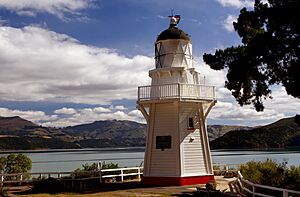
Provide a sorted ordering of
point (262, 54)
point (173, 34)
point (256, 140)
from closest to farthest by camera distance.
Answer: point (262, 54) < point (173, 34) < point (256, 140)

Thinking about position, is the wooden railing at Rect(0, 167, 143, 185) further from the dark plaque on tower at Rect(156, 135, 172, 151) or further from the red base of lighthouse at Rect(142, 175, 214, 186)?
the dark plaque on tower at Rect(156, 135, 172, 151)

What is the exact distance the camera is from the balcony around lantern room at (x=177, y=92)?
73.4 feet

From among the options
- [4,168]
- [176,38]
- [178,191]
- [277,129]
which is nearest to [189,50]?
[176,38]

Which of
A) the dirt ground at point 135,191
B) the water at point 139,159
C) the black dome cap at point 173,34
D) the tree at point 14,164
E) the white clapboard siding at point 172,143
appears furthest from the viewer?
the water at point 139,159

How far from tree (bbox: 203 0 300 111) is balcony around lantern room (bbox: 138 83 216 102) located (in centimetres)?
425

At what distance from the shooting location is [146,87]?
2323 centimetres

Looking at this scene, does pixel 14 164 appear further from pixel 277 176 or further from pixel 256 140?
pixel 256 140

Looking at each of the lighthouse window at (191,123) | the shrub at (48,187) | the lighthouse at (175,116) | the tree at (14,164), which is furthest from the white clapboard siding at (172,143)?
the tree at (14,164)

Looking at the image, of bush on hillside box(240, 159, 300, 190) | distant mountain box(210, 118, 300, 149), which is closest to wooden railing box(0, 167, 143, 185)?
bush on hillside box(240, 159, 300, 190)

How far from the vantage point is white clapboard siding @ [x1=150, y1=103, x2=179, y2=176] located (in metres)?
22.4

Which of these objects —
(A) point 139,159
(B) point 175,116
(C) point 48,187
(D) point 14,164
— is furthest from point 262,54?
(A) point 139,159

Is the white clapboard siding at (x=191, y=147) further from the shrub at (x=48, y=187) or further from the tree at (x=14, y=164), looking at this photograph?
the tree at (x=14, y=164)

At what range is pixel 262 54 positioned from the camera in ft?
52.1

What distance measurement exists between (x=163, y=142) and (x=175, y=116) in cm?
157
